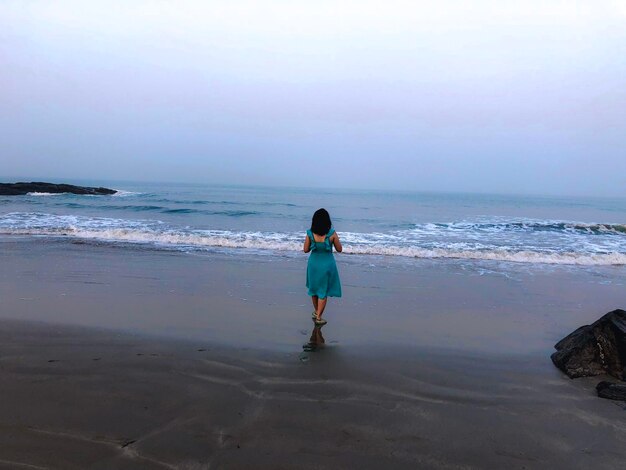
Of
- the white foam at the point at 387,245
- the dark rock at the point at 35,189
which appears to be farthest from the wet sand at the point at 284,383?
the dark rock at the point at 35,189

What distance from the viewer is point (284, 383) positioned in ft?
12.5

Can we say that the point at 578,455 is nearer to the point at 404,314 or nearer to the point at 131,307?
the point at 404,314

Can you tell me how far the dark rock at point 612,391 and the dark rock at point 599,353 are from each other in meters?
0.35

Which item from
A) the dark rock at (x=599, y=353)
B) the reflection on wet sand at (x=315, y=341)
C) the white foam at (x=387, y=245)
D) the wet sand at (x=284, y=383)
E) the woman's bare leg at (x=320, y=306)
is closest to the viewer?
the wet sand at (x=284, y=383)

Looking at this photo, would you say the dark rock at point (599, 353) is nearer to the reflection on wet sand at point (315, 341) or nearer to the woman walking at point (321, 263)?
the reflection on wet sand at point (315, 341)

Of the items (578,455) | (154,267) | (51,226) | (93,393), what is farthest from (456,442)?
(51,226)

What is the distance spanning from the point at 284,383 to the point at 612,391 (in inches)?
109

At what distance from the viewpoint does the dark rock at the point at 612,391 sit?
146 inches

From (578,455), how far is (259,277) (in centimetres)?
661

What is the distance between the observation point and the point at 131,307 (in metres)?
6.20

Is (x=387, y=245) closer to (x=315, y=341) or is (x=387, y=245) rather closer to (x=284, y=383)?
(x=315, y=341)

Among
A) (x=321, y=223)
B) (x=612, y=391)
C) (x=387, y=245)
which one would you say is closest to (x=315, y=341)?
(x=321, y=223)

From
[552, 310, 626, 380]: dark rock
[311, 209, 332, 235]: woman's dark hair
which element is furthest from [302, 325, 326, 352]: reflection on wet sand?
[552, 310, 626, 380]: dark rock

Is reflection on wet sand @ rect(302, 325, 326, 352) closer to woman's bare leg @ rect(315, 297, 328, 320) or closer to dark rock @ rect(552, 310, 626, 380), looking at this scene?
woman's bare leg @ rect(315, 297, 328, 320)
